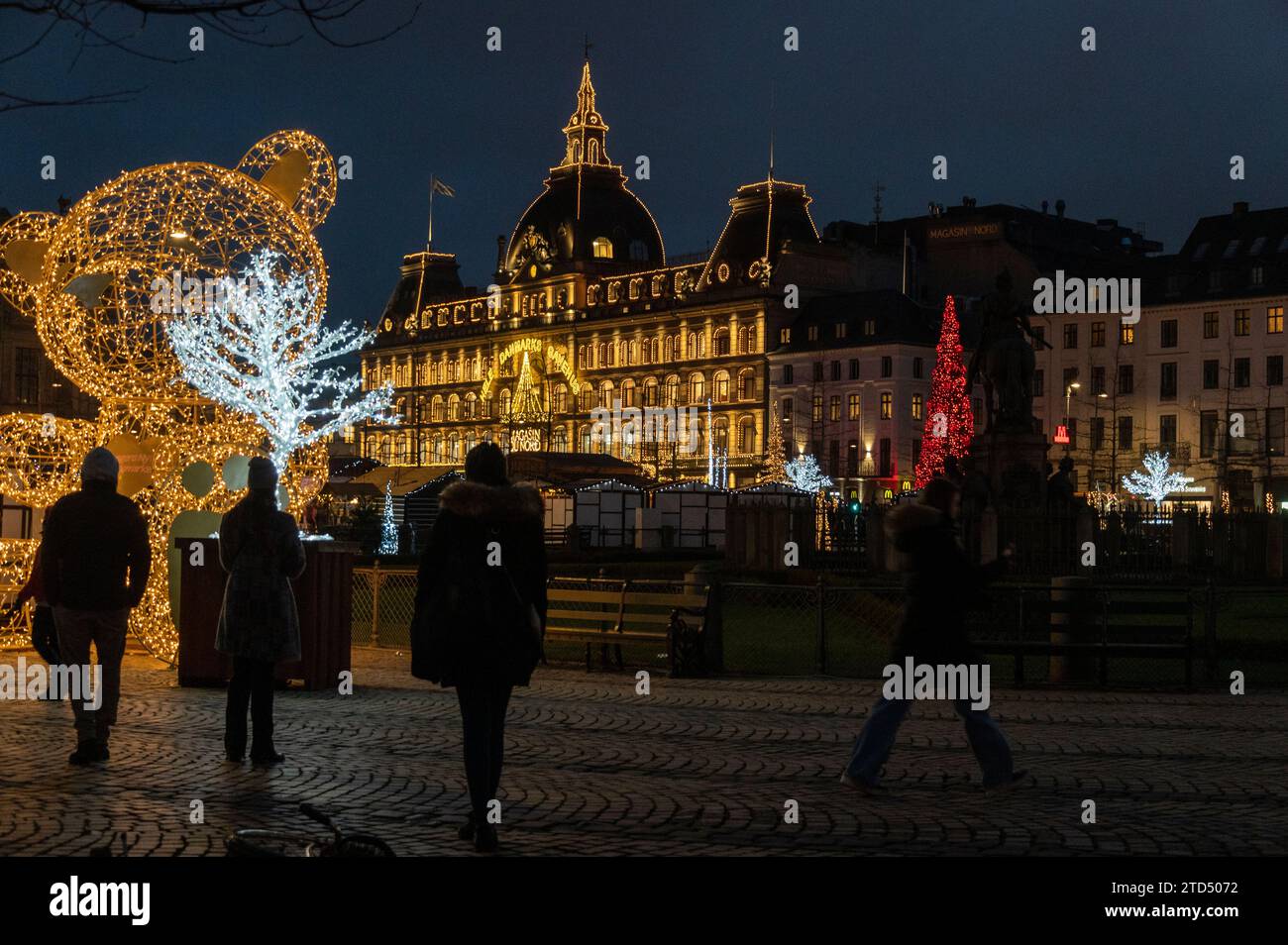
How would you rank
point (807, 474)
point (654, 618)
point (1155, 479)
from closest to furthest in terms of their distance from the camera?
point (654, 618), point (1155, 479), point (807, 474)

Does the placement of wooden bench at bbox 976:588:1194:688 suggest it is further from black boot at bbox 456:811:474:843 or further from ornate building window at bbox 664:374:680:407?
ornate building window at bbox 664:374:680:407

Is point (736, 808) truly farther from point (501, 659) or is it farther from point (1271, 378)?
point (1271, 378)

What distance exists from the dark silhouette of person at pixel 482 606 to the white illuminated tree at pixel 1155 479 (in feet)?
217

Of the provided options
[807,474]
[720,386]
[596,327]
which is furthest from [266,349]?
[596,327]

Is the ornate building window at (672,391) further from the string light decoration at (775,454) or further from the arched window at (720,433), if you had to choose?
the string light decoration at (775,454)

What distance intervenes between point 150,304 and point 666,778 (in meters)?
9.05

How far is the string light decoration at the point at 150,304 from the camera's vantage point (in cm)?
1712

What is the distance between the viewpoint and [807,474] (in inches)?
3285

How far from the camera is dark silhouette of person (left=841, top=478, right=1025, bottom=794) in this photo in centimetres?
955

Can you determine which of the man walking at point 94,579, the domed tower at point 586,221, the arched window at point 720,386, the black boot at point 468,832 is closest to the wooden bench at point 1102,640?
the man walking at point 94,579

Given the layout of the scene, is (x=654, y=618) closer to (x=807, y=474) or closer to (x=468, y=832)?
(x=468, y=832)

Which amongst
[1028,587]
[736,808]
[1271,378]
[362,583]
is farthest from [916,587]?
[1271,378]

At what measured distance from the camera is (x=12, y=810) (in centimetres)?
882
